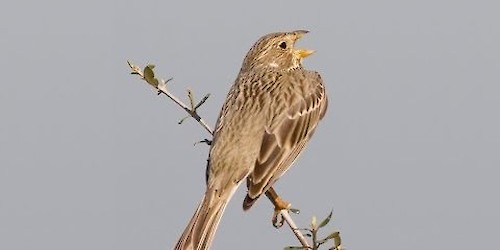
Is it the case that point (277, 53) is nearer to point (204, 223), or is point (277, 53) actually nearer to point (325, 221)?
point (204, 223)

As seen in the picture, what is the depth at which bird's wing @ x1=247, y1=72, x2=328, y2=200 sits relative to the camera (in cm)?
622

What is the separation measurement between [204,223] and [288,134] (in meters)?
1.29

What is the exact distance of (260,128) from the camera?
6.69m

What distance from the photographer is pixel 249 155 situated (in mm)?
6426

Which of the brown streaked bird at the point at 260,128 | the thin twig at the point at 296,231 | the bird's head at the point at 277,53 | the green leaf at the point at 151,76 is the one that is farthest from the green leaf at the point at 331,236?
the bird's head at the point at 277,53

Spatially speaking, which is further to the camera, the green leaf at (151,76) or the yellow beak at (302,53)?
the yellow beak at (302,53)

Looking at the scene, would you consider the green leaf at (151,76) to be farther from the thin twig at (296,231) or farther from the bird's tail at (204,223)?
the thin twig at (296,231)

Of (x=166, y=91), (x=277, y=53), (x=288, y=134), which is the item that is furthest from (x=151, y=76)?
(x=277, y=53)

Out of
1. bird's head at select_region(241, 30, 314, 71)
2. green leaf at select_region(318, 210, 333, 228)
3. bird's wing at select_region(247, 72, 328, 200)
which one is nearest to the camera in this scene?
green leaf at select_region(318, 210, 333, 228)

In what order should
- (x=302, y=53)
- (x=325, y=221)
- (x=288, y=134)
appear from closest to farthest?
1. (x=325, y=221)
2. (x=288, y=134)
3. (x=302, y=53)

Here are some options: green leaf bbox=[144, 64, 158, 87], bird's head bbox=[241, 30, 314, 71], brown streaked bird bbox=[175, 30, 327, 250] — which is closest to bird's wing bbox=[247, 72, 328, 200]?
brown streaked bird bbox=[175, 30, 327, 250]

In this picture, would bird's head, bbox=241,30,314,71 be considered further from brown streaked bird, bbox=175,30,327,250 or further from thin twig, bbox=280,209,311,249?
thin twig, bbox=280,209,311,249

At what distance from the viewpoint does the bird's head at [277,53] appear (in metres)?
8.06

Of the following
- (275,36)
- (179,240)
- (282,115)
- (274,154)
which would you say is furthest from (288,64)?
(179,240)
